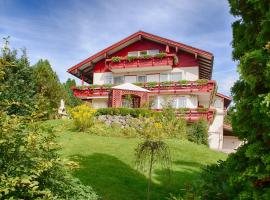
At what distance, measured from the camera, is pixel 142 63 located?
121 ft

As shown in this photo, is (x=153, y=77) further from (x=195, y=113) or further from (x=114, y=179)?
(x=114, y=179)

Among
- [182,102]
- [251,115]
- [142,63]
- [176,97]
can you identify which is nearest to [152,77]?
[142,63]

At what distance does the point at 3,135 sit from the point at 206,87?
2794cm

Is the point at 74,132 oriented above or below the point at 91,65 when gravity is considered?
below


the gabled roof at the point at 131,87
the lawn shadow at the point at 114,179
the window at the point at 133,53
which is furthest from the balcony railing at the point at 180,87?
the lawn shadow at the point at 114,179

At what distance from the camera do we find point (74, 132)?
78.5 feet

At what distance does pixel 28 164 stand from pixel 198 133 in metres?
23.2

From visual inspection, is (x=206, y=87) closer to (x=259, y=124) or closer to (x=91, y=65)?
(x=91, y=65)

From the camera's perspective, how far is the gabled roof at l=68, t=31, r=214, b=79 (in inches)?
1390

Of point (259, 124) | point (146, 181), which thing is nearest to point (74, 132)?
point (146, 181)

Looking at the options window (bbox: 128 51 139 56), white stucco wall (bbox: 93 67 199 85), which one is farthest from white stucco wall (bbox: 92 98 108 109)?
Answer: window (bbox: 128 51 139 56)

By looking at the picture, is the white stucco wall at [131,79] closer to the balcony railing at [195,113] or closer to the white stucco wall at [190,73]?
the white stucco wall at [190,73]

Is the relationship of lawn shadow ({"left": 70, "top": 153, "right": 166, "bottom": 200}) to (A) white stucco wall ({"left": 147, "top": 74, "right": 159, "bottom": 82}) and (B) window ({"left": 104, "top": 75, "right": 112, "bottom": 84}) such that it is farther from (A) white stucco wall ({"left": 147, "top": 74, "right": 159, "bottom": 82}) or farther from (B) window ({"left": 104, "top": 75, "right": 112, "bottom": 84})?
(B) window ({"left": 104, "top": 75, "right": 112, "bottom": 84})

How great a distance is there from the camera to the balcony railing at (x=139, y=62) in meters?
35.6
